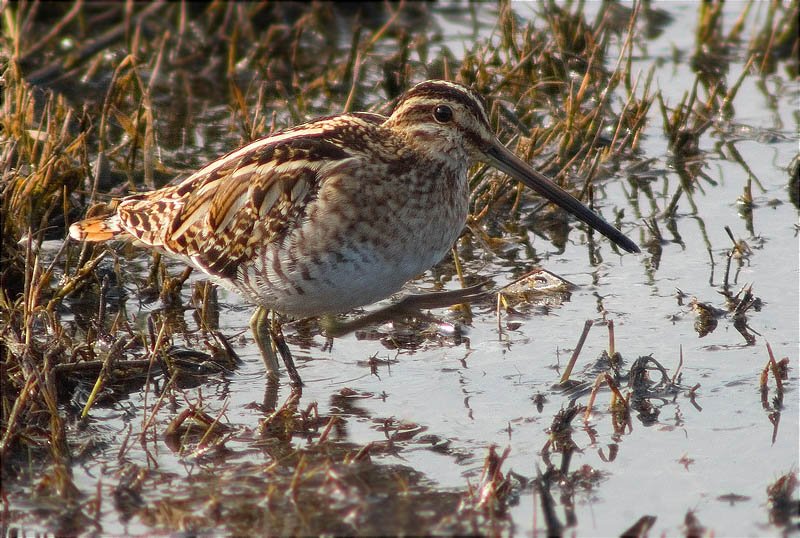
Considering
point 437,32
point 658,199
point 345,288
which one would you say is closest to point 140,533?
point 345,288

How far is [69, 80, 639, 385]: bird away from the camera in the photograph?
16.5 feet

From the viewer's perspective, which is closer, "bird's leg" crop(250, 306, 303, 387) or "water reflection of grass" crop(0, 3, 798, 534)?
"water reflection of grass" crop(0, 3, 798, 534)

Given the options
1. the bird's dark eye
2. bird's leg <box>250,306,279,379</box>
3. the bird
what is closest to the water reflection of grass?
bird's leg <box>250,306,279,379</box>

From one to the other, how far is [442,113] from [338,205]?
23.0 inches

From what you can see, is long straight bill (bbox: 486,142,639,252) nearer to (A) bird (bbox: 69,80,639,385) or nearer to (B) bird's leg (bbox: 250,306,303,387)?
(A) bird (bbox: 69,80,639,385)

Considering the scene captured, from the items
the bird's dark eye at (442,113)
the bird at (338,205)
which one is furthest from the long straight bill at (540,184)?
the bird's dark eye at (442,113)

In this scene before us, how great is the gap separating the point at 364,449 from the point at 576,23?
16.0 feet

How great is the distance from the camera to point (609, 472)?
14.7 ft

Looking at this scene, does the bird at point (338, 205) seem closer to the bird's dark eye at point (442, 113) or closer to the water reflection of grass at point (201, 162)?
the bird's dark eye at point (442, 113)

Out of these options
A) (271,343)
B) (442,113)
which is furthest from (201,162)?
(442,113)

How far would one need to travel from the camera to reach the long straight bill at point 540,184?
536cm

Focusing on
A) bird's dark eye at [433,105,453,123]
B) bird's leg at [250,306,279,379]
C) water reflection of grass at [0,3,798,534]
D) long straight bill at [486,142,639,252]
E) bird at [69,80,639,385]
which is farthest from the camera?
bird's leg at [250,306,279,379]

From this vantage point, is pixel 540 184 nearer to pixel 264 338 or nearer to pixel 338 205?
pixel 338 205

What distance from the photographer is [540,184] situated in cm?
550
